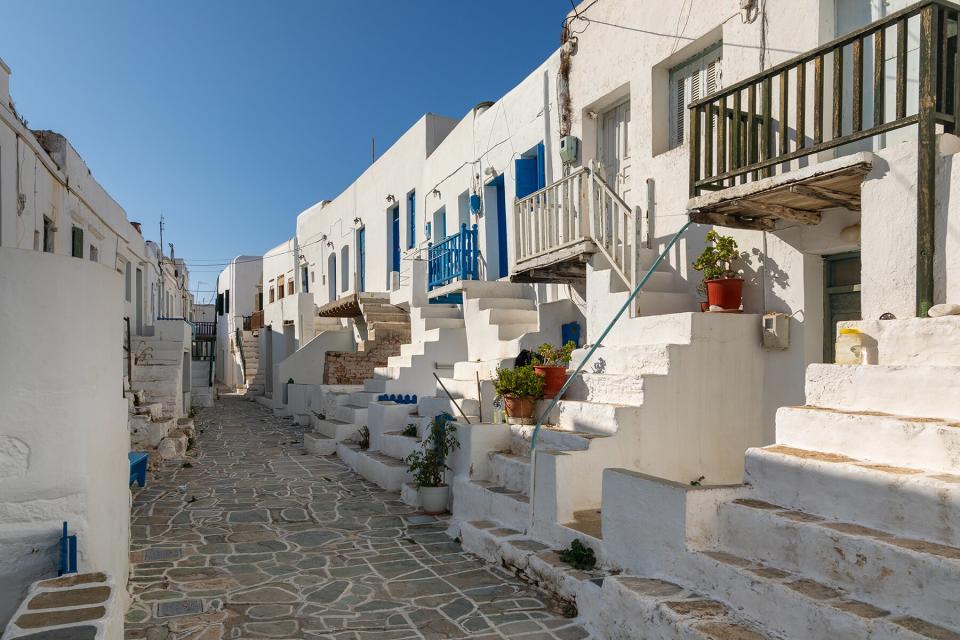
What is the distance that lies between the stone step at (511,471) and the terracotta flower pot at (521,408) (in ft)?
1.29

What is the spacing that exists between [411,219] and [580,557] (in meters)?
13.2

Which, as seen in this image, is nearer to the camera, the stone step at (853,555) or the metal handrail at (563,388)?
the stone step at (853,555)

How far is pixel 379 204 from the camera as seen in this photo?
19188 millimetres

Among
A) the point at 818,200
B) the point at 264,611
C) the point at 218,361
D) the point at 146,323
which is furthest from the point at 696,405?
the point at 218,361

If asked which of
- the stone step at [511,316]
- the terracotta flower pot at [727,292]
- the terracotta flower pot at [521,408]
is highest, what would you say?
the terracotta flower pot at [727,292]

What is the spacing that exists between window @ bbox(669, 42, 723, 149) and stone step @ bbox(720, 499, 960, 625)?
5.32m

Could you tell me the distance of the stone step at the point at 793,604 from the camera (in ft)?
9.53

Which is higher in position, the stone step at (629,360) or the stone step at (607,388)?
the stone step at (629,360)

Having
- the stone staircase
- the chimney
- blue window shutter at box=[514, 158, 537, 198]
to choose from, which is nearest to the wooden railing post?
blue window shutter at box=[514, 158, 537, 198]

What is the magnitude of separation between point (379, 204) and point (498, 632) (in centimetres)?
1586

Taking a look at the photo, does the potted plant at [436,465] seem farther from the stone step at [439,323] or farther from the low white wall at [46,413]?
the stone step at [439,323]

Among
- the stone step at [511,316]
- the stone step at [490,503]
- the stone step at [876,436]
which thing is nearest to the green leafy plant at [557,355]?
the stone step at [490,503]

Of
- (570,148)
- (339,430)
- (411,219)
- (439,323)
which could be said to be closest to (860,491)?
(570,148)

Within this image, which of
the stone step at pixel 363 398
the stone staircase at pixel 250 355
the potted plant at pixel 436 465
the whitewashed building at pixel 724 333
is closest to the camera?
the whitewashed building at pixel 724 333
